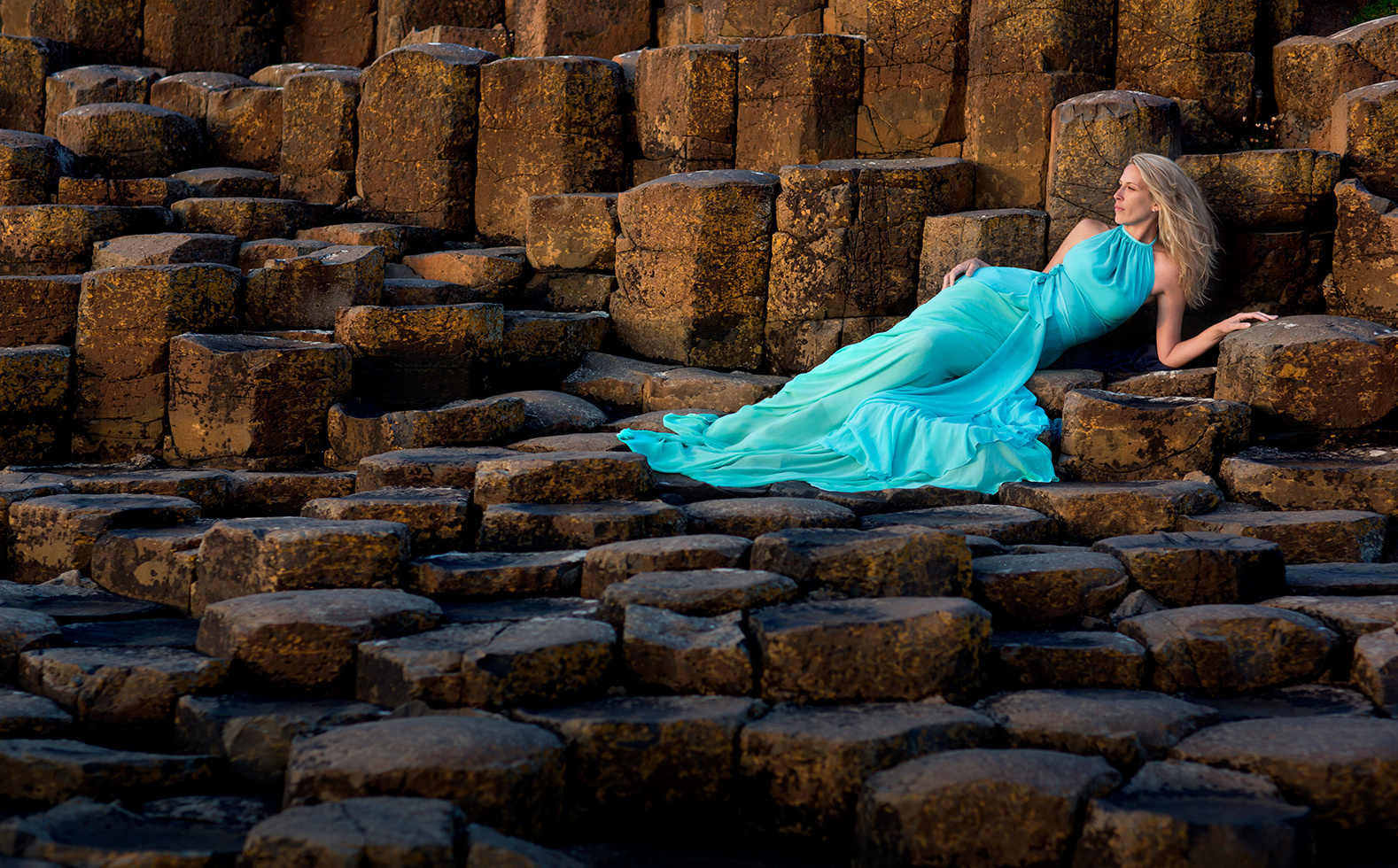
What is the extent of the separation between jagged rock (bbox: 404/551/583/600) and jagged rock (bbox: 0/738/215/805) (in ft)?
3.64

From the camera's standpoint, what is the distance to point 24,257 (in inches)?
285

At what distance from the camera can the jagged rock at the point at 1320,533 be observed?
14.1 feet

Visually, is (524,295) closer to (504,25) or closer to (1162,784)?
(504,25)

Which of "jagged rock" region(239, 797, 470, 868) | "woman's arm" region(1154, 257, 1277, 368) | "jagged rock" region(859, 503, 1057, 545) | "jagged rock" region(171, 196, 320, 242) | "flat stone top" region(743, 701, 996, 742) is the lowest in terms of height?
"jagged rock" region(239, 797, 470, 868)

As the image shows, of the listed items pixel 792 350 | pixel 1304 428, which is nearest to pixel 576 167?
pixel 792 350

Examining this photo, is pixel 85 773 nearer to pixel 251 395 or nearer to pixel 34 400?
Answer: pixel 251 395

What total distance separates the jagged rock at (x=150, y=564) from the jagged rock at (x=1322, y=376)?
4.70 meters

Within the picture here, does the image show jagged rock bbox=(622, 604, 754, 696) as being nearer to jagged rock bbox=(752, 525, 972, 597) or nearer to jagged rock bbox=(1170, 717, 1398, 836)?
jagged rock bbox=(752, 525, 972, 597)

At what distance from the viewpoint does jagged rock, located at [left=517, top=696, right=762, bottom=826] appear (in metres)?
2.99

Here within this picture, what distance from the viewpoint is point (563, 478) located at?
15.1ft

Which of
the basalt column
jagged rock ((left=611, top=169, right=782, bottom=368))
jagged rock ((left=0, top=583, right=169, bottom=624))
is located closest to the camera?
jagged rock ((left=0, top=583, right=169, bottom=624))

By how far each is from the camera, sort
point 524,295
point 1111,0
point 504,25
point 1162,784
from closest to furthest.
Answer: point 1162,784, point 1111,0, point 524,295, point 504,25

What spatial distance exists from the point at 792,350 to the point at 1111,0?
117 inches

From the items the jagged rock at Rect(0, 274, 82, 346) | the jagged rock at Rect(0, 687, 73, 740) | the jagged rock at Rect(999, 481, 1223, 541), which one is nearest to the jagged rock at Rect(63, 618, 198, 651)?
the jagged rock at Rect(0, 687, 73, 740)
